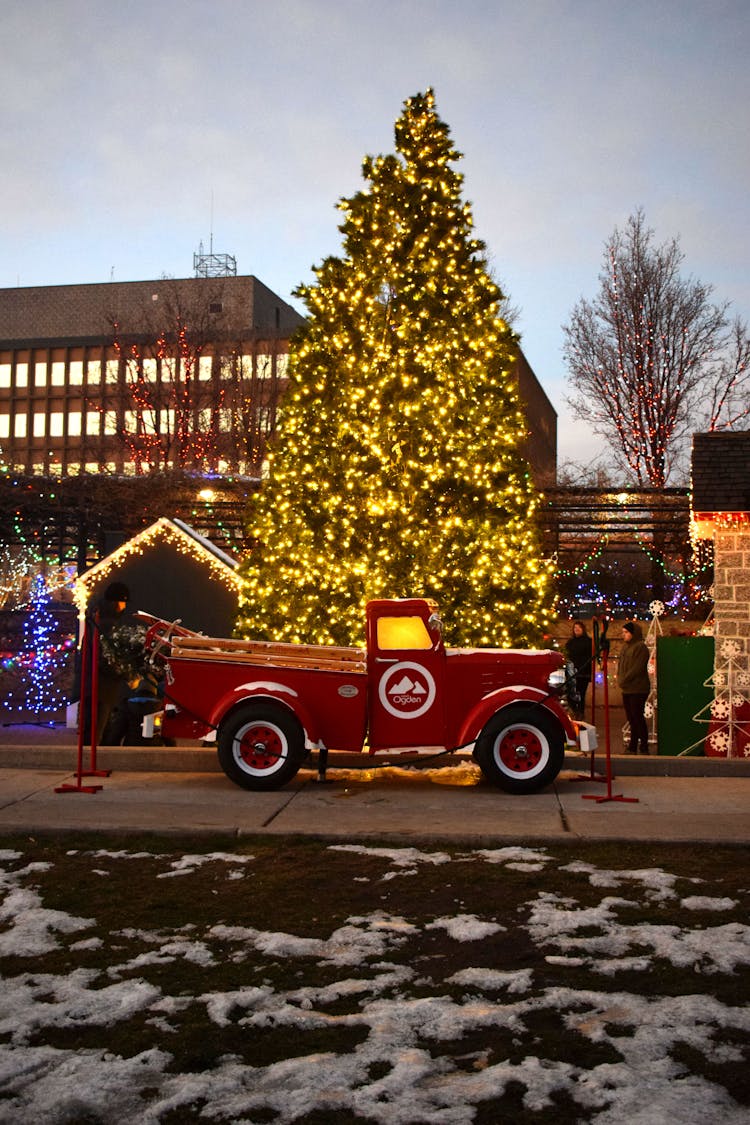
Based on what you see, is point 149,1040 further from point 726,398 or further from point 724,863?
point 726,398

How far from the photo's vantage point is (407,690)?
400 inches

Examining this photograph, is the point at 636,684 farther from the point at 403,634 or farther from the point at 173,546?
the point at 173,546

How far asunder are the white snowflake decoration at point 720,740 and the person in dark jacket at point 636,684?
824mm

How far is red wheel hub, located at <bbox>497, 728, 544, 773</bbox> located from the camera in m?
9.98

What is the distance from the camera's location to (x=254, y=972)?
16.2ft

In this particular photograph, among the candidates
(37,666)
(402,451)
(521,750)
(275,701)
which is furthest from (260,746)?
(37,666)

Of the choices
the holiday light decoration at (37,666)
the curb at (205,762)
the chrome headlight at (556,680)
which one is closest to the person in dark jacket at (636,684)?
the curb at (205,762)

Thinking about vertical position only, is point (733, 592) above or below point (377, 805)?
above

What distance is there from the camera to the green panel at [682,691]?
13414 mm

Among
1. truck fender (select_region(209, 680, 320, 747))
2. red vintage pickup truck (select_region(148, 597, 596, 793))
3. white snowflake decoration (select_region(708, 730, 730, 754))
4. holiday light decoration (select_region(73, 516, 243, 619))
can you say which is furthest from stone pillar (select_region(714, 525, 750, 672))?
holiday light decoration (select_region(73, 516, 243, 619))

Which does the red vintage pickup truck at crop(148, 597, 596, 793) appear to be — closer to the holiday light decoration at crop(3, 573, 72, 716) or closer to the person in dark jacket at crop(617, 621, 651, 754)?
the person in dark jacket at crop(617, 621, 651, 754)

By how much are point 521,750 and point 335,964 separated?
516cm

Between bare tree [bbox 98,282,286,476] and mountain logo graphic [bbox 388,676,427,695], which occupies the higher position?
bare tree [bbox 98,282,286,476]

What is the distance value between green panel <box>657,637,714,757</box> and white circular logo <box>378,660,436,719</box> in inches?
176
